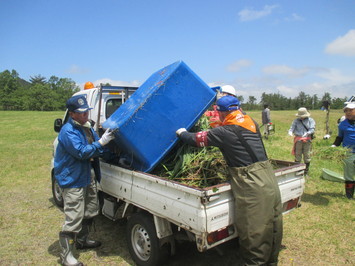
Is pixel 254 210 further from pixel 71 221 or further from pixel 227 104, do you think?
pixel 71 221

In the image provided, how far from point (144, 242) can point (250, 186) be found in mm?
1458

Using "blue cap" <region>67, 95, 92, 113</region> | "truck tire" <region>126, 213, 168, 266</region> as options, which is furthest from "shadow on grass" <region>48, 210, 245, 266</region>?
"blue cap" <region>67, 95, 92, 113</region>

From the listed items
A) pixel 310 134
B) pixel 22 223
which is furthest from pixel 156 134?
pixel 310 134

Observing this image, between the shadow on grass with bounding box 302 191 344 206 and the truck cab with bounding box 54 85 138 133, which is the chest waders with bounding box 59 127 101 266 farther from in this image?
the shadow on grass with bounding box 302 191 344 206

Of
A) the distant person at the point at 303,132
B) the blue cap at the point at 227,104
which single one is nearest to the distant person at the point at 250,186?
the blue cap at the point at 227,104

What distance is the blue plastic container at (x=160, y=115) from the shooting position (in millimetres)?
3145

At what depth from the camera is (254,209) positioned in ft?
8.63

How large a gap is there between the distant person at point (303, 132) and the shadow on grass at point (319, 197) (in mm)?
1354

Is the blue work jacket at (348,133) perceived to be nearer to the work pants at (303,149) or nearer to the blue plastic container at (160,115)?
the work pants at (303,149)

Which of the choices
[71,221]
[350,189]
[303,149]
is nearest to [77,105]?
[71,221]

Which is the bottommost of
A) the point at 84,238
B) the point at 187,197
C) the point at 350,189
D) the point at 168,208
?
the point at 350,189

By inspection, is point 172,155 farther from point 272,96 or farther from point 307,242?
point 272,96

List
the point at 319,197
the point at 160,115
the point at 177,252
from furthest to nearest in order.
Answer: the point at 319,197, the point at 177,252, the point at 160,115

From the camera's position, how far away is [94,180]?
378 centimetres
